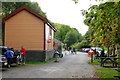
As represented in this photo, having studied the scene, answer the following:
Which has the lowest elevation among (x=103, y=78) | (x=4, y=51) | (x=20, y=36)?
(x=103, y=78)

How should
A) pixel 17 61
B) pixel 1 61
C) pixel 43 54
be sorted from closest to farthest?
1. pixel 1 61
2. pixel 17 61
3. pixel 43 54

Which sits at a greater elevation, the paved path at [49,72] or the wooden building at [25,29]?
the wooden building at [25,29]

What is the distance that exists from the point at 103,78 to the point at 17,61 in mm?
9354

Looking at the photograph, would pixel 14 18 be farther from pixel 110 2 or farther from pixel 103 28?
pixel 110 2

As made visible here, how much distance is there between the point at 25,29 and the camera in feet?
77.6

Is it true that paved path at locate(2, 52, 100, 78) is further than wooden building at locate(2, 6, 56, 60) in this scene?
No

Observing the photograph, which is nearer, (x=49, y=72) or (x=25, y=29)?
(x=49, y=72)

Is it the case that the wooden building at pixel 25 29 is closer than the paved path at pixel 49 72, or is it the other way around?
the paved path at pixel 49 72

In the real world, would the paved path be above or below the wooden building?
below

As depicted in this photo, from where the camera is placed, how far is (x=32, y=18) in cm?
2359

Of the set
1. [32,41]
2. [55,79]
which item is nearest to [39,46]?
[32,41]

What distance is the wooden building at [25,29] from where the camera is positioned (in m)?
23.4

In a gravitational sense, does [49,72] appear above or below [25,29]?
below

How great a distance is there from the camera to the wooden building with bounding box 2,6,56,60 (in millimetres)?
23375
